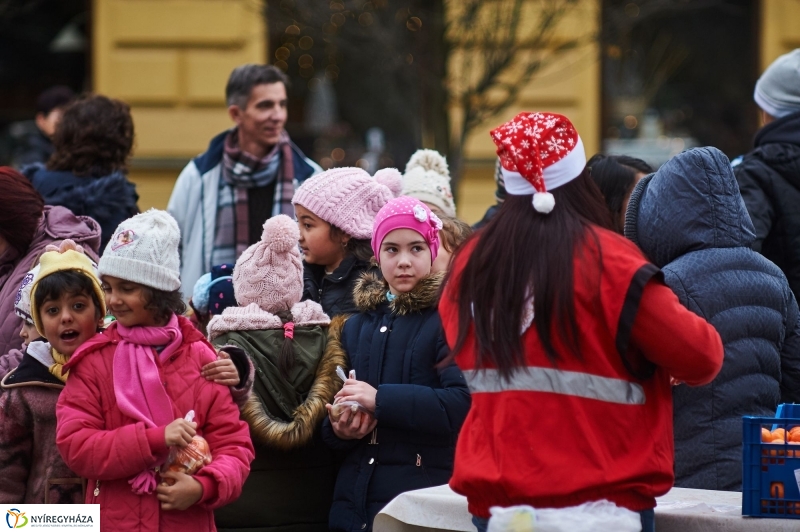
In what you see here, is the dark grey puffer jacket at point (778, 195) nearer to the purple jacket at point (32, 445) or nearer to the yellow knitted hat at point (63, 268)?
the yellow knitted hat at point (63, 268)

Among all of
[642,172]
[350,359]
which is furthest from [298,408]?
[642,172]

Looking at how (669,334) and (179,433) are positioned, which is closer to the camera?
(669,334)

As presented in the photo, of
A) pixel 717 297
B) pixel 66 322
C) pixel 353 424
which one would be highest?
pixel 717 297

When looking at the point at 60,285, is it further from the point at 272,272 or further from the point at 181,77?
the point at 181,77

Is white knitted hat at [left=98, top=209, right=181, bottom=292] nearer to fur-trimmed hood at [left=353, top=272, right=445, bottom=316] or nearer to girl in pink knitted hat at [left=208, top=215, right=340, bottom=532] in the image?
girl in pink knitted hat at [left=208, top=215, right=340, bottom=532]

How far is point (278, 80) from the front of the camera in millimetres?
6422

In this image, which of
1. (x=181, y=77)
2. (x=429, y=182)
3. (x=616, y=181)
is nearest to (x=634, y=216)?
(x=616, y=181)

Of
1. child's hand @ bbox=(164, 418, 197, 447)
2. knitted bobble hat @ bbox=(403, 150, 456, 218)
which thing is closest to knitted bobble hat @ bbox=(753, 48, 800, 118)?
knitted bobble hat @ bbox=(403, 150, 456, 218)

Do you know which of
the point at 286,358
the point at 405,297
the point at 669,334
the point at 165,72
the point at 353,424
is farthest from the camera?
the point at 165,72

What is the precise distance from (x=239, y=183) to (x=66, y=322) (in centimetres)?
238

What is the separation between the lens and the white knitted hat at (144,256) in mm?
3680

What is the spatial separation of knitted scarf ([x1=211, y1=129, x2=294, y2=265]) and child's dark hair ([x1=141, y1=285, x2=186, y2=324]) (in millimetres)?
2275

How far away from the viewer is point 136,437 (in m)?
3.46

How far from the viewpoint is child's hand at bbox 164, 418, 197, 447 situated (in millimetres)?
3447
